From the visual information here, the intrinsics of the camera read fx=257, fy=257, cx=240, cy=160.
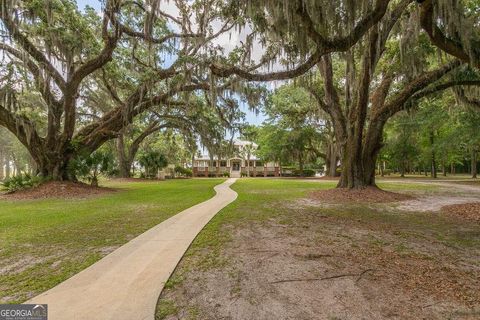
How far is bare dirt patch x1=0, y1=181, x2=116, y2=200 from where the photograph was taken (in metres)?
11.0

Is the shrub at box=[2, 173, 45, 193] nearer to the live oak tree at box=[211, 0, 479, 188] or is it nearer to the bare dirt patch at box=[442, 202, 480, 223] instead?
the live oak tree at box=[211, 0, 479, 188]

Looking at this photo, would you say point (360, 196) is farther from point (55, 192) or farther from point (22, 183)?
point (22, 183)

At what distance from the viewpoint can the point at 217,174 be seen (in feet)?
122

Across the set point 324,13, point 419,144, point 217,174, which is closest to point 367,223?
point 324,13

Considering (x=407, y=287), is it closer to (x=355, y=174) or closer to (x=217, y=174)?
(x=355, y=174)

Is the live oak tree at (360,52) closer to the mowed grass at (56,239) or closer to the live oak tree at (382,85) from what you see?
the live oak tree at (382,85)

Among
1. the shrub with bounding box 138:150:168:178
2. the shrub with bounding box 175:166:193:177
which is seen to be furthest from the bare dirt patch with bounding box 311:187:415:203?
the shrub with bounding box 175:166:193:177

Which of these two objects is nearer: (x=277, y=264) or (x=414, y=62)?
(x=277, y=264)

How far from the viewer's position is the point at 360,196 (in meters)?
10.1

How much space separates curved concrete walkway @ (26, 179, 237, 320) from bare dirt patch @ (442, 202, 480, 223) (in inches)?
273

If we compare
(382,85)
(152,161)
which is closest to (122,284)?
(382,85)

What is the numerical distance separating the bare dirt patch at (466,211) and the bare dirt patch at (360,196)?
202 cm

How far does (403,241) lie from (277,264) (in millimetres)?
2564

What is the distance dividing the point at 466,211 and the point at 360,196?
3331mm
